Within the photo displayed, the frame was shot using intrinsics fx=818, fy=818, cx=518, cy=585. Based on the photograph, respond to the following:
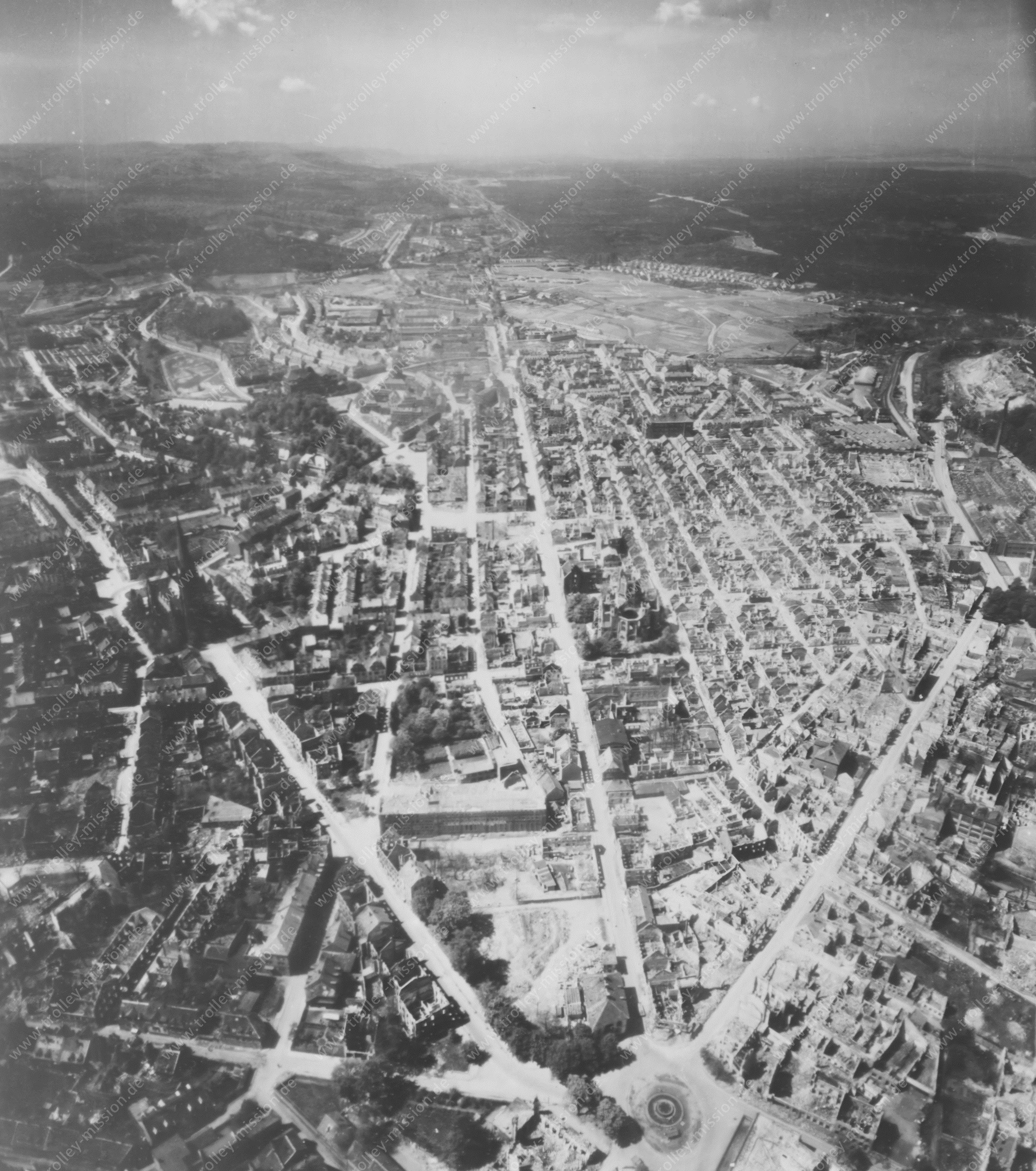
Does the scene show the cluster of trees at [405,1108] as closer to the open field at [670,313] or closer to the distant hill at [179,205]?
the open field at [670,313]

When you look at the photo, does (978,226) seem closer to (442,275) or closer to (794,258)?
(794,258)

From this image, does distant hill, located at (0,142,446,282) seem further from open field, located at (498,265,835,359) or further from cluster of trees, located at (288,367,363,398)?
cluster of trees, located at (288,367,363,398)

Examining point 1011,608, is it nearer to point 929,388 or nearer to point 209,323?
point 929,388

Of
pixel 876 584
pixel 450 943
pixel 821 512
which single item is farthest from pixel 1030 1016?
pixel 821 512

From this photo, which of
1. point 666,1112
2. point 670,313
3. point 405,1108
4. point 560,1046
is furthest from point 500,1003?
point 670,313

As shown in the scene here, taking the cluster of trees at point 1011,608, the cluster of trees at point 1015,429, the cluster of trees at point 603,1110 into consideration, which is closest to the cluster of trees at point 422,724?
the cluster of trees at point 603,1110

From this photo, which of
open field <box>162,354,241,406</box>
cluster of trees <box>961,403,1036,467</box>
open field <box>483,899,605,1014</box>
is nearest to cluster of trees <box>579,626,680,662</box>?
open field <box>483,899,605,1014</box>
